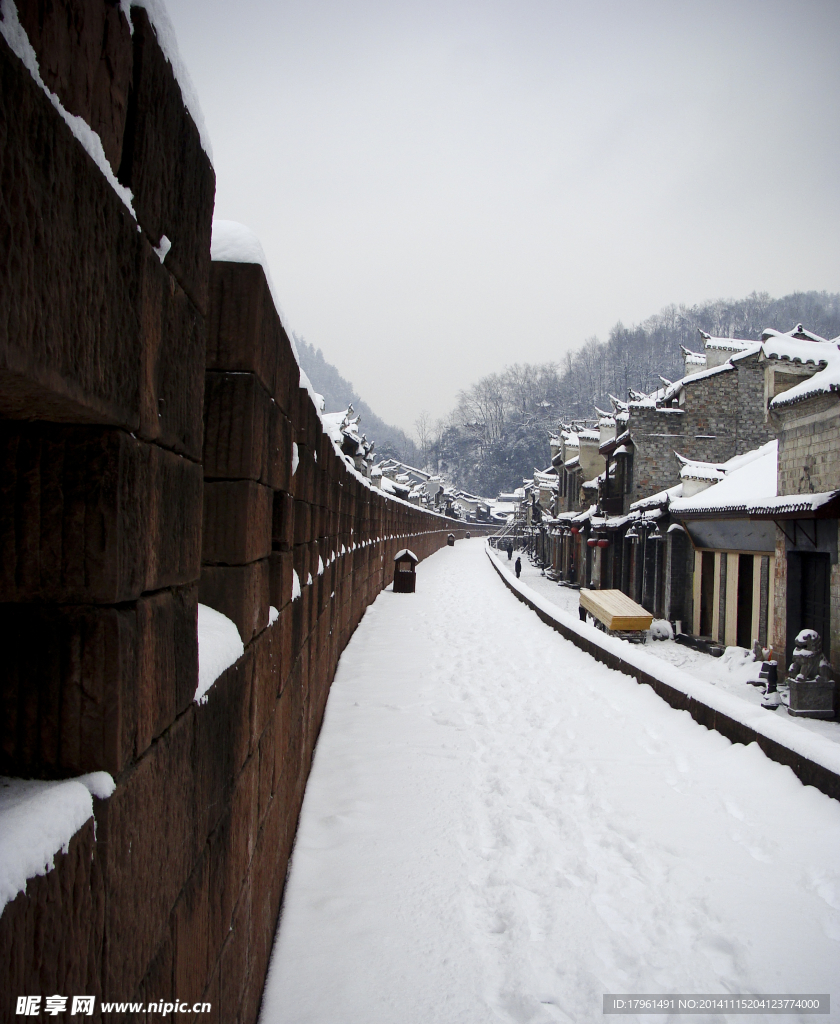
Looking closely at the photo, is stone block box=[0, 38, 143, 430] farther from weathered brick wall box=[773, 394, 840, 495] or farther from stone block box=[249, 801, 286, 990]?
weathered brick wall box=[773, 394, 840, 495]

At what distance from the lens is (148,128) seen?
3.96 feet

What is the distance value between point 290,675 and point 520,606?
1407cm

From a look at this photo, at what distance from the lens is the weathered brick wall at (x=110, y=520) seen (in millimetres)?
846

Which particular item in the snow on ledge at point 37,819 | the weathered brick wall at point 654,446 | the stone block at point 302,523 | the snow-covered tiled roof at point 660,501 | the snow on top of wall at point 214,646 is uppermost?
the weathered brick wall at point 654,446

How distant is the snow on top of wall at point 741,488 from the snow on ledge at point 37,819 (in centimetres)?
1424

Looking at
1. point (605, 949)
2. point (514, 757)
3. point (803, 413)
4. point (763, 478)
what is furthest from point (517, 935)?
point (763, 478)

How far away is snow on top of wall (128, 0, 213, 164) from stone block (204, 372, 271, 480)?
2.31 ft

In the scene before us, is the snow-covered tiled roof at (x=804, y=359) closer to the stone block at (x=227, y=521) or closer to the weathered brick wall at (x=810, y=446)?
the weathered brick wall at (x=810, y=446)

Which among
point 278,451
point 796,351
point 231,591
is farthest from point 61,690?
point 796,351

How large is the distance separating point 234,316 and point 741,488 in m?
16.9

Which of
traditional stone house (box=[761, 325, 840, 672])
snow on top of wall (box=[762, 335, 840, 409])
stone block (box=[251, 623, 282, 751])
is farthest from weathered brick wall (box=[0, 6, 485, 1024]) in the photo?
snow on top of wall (box=[762, 335, 840, 409])

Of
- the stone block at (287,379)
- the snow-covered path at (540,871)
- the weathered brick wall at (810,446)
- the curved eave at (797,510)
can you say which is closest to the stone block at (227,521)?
the stone block at (287,379)

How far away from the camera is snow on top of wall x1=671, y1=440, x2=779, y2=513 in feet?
49.9

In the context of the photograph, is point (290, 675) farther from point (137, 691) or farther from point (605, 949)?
point (137, 691)
